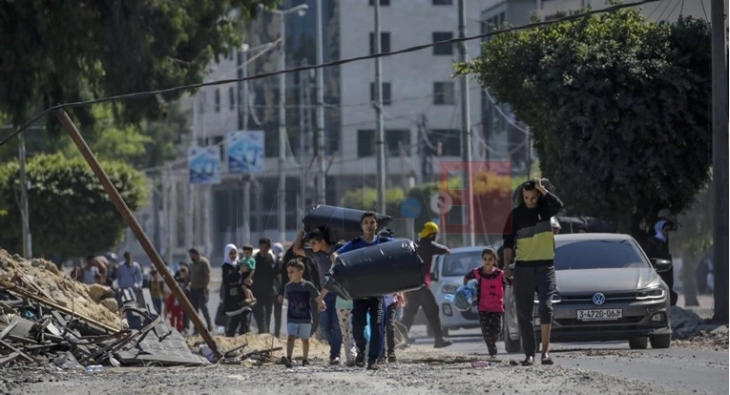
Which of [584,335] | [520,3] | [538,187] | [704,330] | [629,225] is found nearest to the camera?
[538,187]

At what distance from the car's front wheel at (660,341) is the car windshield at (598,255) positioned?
3.25ft

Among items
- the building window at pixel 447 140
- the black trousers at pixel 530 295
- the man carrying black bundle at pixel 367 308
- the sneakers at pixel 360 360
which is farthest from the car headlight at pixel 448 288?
the building window at pixel 447 140

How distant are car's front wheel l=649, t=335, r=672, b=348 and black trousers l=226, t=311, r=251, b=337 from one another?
695 centimetres

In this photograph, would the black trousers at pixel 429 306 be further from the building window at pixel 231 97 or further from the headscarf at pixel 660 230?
the building window at pixel 231 97

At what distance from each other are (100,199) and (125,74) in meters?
24.7

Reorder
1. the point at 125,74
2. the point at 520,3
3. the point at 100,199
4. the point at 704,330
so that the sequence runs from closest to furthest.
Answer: the point at 704,330, the point at 125,74, the point at 100,199, the point at 520,3

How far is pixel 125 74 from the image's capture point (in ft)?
82.4

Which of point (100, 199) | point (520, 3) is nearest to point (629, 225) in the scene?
point (100, 199)

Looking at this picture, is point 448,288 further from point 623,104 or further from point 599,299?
point 599,299

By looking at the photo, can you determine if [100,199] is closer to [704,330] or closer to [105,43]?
[105,43]

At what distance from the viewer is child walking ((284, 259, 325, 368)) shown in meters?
16.4

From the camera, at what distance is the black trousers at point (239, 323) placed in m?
23.5

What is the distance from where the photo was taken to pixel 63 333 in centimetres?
1636

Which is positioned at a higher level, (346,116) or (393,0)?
(393,0)
